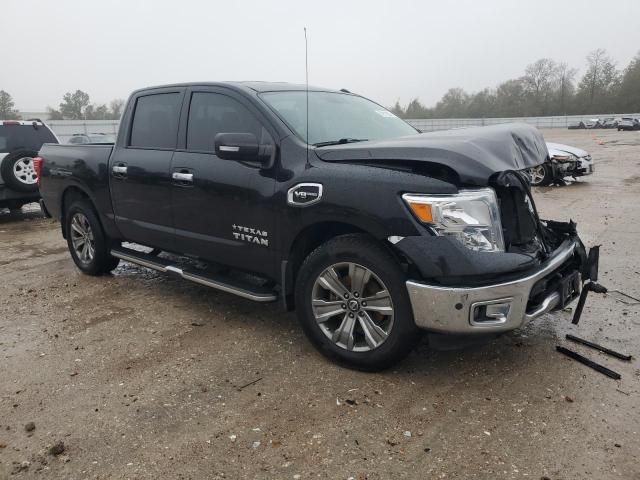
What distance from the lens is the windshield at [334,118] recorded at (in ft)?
12.7

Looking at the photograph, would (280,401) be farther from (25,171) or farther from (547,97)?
(547,97)

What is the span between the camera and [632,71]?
7444 centimetres

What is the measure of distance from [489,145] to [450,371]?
1432 millimetres

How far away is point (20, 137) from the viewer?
940 centimetres

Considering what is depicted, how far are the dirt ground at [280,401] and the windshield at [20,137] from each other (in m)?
5.71

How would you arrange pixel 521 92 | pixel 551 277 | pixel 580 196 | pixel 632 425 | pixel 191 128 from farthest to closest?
pixel 521 92 → pixel 580 196 → pixel 191 128 → pixel 551 277 → pixel 632 425

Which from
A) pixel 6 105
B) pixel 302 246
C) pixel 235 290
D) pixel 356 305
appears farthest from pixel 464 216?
pixel 6 105

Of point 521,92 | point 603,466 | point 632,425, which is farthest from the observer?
point 521,92

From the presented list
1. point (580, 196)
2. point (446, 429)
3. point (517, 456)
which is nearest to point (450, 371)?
point (446, 429)

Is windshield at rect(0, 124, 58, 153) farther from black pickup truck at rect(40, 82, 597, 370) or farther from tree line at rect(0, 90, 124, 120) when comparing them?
tree line at rect(0, 90, 124, 120)

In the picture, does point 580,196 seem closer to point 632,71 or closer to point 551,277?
point 551,277

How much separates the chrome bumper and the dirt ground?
0.18 m

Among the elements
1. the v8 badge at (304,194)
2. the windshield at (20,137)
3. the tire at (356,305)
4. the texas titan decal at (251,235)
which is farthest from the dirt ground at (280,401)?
the windshield at (20,137)

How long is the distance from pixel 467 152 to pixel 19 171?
8.37 meters
